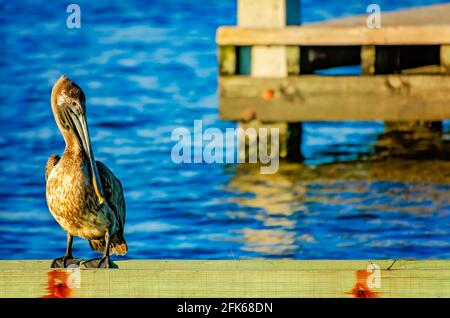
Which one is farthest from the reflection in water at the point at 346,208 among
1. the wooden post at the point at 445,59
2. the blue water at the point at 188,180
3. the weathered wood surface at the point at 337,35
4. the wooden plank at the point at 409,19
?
the weathered wood surface at the point at 337,35

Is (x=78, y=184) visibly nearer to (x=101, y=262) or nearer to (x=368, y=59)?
(x=101, y=262)

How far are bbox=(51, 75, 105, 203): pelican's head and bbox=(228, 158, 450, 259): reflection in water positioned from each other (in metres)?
5.21

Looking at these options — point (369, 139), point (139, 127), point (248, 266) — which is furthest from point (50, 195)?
point (139, 127)

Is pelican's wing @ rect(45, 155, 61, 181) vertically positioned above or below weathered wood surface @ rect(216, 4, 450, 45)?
below

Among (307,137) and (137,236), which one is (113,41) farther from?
(137,236)

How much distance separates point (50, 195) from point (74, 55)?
16957mm

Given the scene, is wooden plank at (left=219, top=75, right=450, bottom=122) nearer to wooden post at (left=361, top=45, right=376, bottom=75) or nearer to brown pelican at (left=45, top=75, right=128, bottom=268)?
wooden post at (left=361, top=45, right=376, bottom=75)

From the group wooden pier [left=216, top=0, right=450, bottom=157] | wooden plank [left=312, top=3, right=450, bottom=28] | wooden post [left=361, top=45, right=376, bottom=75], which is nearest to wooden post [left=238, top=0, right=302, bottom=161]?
wooden pier [left=216, top=0, right=450, bottom=157]

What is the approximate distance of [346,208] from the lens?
41.8 feet

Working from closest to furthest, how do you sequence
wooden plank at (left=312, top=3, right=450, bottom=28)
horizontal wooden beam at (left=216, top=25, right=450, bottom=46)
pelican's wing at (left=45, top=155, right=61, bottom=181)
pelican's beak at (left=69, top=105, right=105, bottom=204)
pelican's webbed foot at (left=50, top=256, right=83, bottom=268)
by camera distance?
1. pelican's webbed foot at (left=50, top=256, right=83, bottom=268)
2. pelican's beak at (left=69, top=105, right=105, bottom=204)
3. pelican's wing at (left=45, top=155, right=61, bottom=181)
4. horizontal wooden beam at (left=216, top=25, right=450, bottom=46)
5. wooden plank at (left=312, top=3, right=450, bottom=28)

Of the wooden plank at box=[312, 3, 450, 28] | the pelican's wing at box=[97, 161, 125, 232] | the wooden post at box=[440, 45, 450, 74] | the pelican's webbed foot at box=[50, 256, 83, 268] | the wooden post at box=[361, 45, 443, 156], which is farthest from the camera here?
the wooden post at box=[361, 45, 443, 156]

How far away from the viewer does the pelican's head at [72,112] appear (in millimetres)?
6320

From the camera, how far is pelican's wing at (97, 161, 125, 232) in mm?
6430

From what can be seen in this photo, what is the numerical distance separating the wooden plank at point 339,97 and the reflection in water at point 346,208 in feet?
3.33
